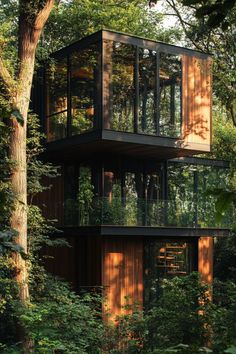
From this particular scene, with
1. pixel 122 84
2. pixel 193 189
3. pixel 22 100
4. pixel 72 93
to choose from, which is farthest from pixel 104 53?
pixel 193 189

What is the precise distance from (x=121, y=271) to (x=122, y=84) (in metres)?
5.11

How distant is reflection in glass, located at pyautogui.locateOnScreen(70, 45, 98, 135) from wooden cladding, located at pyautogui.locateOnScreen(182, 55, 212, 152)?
2.83 m

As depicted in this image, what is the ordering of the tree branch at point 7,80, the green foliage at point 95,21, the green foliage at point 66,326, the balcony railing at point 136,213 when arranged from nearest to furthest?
the green foliage at point 66,326, the tree branch at point 7,80, the balcony railing at point 136,213, the green foliage at point 95,21

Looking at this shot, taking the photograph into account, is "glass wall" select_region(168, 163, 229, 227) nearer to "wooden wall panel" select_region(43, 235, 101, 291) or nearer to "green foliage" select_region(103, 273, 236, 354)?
"wooden wall panel" select_region(43, 235, 101, 291)

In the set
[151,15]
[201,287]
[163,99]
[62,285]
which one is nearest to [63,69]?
[163,99]

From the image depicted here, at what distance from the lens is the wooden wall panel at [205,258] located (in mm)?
18734

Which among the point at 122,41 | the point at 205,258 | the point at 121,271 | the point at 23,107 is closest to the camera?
the point at 23,107

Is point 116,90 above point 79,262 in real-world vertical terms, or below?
above

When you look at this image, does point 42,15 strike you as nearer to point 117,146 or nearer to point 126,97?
point 126,97

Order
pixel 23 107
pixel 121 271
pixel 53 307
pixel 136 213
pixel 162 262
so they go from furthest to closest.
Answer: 1. pixel 162 262
2. pixel 121 271
3. pixel 136 213
4. pixel 23 107
5. pixel 53 307

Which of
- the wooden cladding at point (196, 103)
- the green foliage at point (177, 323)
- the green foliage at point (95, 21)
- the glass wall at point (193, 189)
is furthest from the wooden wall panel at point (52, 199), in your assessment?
the green foliage at point (95, 21)

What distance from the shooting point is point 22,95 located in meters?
14.2

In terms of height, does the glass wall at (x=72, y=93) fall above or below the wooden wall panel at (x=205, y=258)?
above

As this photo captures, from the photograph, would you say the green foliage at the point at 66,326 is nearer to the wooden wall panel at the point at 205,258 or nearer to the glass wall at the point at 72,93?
the glass wall at the point at 72,93
